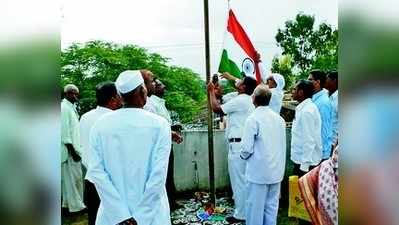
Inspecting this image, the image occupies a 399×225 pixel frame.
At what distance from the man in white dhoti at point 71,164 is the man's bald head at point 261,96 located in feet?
2.84

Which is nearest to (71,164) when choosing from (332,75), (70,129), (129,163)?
(70,129)

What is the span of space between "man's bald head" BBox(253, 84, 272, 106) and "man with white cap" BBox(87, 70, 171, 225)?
1.87 feet

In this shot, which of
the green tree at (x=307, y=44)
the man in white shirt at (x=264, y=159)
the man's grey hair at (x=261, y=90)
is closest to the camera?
the green tree at (x=307, y=44)

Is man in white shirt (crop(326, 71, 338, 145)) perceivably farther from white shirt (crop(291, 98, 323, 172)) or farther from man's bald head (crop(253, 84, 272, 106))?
man's bald head (crop(253, 84, 272, 106))

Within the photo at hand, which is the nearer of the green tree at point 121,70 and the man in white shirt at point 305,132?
the green tree at point 121,70

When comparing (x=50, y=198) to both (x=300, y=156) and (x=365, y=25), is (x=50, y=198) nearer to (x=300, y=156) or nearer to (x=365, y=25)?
(x=365, y=25)

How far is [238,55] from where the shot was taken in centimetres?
233

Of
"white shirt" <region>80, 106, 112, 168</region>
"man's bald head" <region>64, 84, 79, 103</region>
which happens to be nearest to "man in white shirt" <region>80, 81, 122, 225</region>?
"white shirt" <region>80, 106, 112, 168</region>

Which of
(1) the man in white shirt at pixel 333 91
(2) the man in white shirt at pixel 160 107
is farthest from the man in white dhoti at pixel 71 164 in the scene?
(1) the man in white shirt at pixel 333 91

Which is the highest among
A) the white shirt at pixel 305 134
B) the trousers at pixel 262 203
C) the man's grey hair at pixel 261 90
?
the man's grey hair at pixel 261 90

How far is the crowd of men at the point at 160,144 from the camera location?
203 centimetres

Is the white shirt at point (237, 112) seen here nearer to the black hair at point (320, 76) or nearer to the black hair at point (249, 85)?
the black hair at point (249, 85)

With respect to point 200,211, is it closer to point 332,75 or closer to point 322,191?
point 322,191

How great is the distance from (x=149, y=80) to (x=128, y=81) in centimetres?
15
